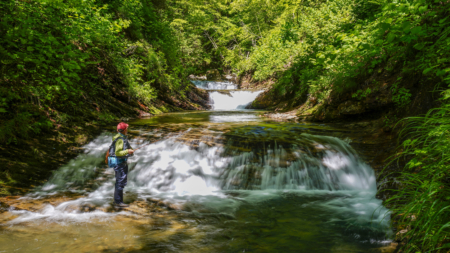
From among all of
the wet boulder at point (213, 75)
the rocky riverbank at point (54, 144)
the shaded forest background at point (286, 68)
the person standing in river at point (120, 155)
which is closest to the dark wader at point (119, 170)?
the person standing in river at point (120, 155)

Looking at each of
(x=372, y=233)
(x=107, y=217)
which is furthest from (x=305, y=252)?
(x=107, y=217)

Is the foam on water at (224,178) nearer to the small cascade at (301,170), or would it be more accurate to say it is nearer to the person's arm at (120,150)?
the small cascade at (301,170)

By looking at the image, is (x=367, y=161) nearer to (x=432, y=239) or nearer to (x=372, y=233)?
(x=372, y=233)

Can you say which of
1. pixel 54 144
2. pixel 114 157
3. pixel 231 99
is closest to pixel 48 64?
pixel 54 144

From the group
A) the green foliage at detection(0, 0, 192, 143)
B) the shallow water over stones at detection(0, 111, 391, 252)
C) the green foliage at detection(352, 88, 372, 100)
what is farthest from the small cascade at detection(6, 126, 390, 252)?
the green foliage at detection(352, 88, 372, 100)

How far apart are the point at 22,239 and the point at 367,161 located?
6.67m

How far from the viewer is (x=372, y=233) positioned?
3334mm

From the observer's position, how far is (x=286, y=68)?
1402 centimetres

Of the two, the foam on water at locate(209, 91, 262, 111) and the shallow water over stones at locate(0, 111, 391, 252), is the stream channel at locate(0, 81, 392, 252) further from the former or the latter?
the foam on water at locate(209, 91, 262, 111)

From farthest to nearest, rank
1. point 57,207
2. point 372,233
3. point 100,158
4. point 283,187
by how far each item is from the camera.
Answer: point 100,158 → point 283,187 → point 57,207 → point 372,233

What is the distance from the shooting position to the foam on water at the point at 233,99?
20.7 meters

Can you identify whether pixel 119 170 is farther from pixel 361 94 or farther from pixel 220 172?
pixel 361 94

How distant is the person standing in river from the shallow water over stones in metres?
0.25

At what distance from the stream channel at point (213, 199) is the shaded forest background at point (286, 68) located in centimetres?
94
